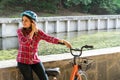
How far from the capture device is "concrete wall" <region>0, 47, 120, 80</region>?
4.68m

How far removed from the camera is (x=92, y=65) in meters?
5.61

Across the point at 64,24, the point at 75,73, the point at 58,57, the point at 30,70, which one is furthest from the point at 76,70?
the point at 64,24

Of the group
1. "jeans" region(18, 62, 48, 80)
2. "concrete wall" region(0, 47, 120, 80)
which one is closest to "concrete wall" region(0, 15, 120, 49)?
"concrete wall" region(0, 47, 120, 80)

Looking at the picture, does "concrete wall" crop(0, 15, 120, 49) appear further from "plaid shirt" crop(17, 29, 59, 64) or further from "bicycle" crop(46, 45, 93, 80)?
"plaid shirt" crop(17, 29, 59, 64)

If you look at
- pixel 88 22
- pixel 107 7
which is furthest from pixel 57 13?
pixel 107 7

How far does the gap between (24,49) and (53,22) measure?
26765 mm

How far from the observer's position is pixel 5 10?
1318 inches

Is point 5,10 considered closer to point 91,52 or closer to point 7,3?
point 7,3

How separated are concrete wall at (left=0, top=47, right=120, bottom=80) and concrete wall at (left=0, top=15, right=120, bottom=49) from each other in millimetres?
19114

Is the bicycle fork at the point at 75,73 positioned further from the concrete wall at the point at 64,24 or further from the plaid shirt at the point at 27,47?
the concrete wall at the point at 64,24

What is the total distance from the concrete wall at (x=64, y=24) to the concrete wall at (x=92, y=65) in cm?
1911

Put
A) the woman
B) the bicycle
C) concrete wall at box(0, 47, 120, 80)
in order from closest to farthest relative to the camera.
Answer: the woman, the bicycle, concrete wall at box(0, 47, 120, 80)

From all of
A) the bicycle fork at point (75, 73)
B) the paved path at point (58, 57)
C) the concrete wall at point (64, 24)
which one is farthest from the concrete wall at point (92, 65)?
the concrete wall at point (64, 24)

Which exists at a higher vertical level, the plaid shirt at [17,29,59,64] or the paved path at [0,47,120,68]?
the plaid shirt at [17,29,59,64]
